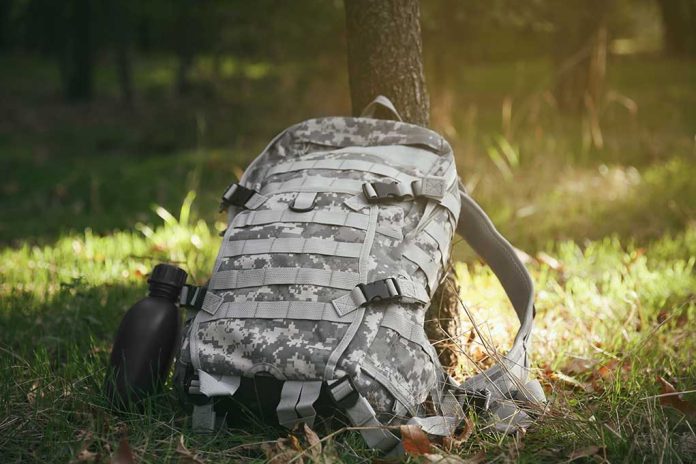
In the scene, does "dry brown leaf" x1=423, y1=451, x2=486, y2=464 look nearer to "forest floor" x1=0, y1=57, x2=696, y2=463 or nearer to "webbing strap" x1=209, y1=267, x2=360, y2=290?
"forest floor" x1=0, y1=57, x2=696, y2=463

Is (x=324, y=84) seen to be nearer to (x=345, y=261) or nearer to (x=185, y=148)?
(x=185, y=148)

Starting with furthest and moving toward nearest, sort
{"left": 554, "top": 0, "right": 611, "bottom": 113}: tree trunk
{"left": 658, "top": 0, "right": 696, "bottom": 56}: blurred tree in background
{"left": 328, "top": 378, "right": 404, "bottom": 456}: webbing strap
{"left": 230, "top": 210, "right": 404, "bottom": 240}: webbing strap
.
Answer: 1. {"left": 658, "top": 0, "right": 696, "bottom": 56}: blurred tree in background
2. {"left": 554, "top": 0, "right": 611, "bottom": 113}: tree trunk
3. {"left": 230, "top": 210, "right": 404, "bottom": 240}: webbing strap
4. {"left": 328, "top": 378, "right": 404, "bottom": 456}: webbing strap

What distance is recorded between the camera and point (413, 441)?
79.4 inches

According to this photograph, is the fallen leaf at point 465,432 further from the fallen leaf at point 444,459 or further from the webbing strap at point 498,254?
the webbing strap at point 498,254

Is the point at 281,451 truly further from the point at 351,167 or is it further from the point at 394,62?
the point at 394,62

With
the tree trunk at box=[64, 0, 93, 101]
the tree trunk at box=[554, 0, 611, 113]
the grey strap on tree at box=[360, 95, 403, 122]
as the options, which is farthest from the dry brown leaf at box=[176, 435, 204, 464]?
the tree trunk at box=[64, 0, 93, 101]

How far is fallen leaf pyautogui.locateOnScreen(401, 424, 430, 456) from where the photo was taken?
2012 millimetres

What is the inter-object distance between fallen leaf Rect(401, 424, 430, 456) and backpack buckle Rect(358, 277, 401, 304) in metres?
0.39

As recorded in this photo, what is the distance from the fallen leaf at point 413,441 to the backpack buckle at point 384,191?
778 millimetres

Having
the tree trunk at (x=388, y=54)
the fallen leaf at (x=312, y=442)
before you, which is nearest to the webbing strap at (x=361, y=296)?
the fallen leaf at (x=312, y=442)

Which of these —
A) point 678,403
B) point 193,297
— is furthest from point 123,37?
point 678,403

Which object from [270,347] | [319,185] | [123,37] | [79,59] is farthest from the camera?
[79,59]

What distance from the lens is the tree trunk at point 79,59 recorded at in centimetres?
1934

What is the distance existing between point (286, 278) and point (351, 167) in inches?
20.5
